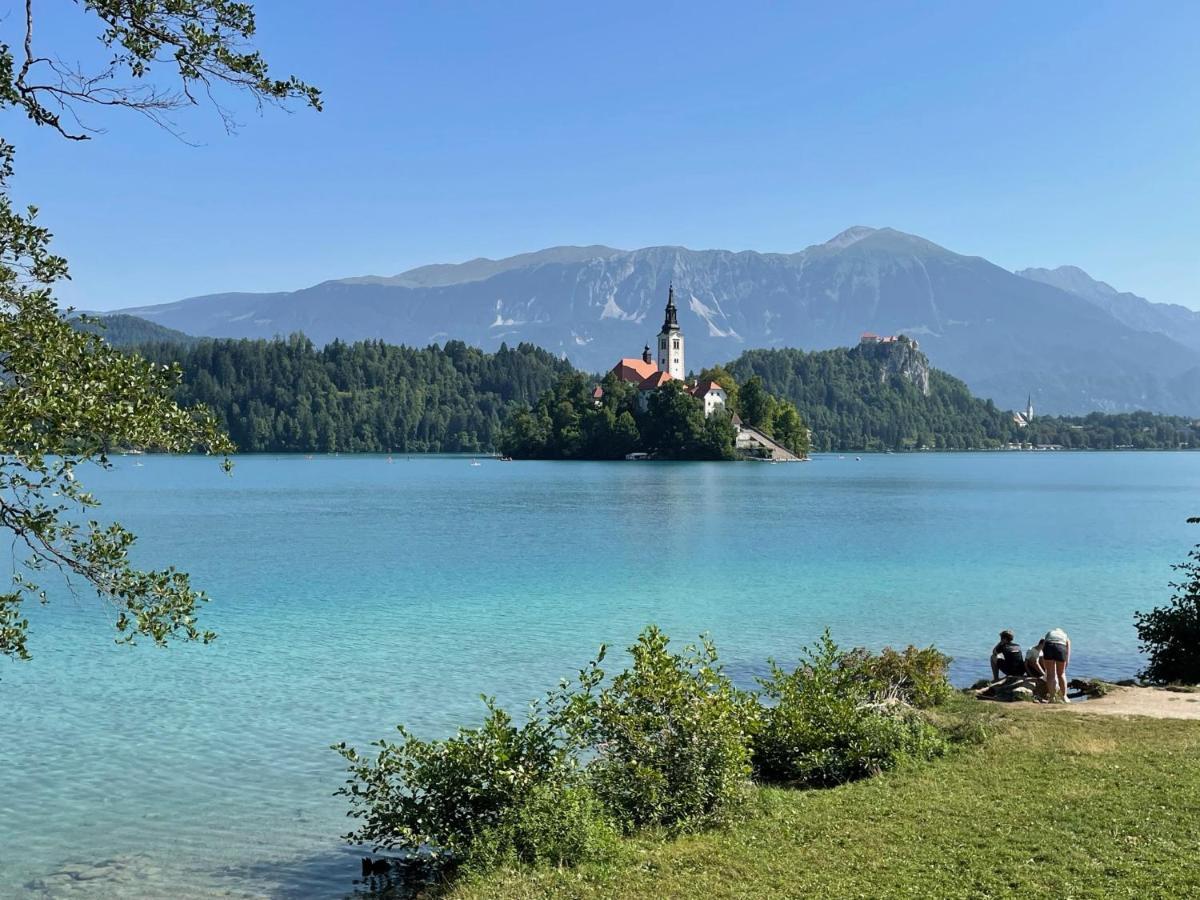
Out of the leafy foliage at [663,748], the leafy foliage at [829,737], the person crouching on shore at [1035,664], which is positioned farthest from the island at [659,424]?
the leafy foliage at [663,748]

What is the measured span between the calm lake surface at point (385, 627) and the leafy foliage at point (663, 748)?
3.43 metres

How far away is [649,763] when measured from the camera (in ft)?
40.3

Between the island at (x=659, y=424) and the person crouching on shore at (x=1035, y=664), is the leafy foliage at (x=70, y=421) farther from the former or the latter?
the island at (x=659, y=424)

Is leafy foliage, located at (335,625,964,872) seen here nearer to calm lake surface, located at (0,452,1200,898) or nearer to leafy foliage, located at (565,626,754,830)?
leafy foliage, located at (565,626,754,830)

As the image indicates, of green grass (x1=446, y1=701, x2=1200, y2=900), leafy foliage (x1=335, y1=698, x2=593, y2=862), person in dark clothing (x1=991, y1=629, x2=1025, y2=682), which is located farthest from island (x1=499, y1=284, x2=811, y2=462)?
leafy foliage (x1=335, y1=698, x2=593, y2=862)

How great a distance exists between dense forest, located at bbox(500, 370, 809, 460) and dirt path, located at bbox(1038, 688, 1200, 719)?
150 metres

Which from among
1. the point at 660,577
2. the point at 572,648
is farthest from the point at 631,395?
the point at 572,648

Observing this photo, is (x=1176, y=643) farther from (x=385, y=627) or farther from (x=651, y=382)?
(x=651, y=382)

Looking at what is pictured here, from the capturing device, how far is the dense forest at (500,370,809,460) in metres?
171

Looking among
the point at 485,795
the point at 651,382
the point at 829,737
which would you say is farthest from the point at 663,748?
the point at 651,382

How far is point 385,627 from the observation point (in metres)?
30.2

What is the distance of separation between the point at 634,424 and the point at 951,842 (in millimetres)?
166181

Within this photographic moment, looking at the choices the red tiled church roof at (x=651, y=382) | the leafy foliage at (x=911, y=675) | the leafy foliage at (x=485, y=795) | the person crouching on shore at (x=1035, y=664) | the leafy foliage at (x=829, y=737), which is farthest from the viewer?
the red tiled church roof at (x=651, y=382)

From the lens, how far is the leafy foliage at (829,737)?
14102 mm
